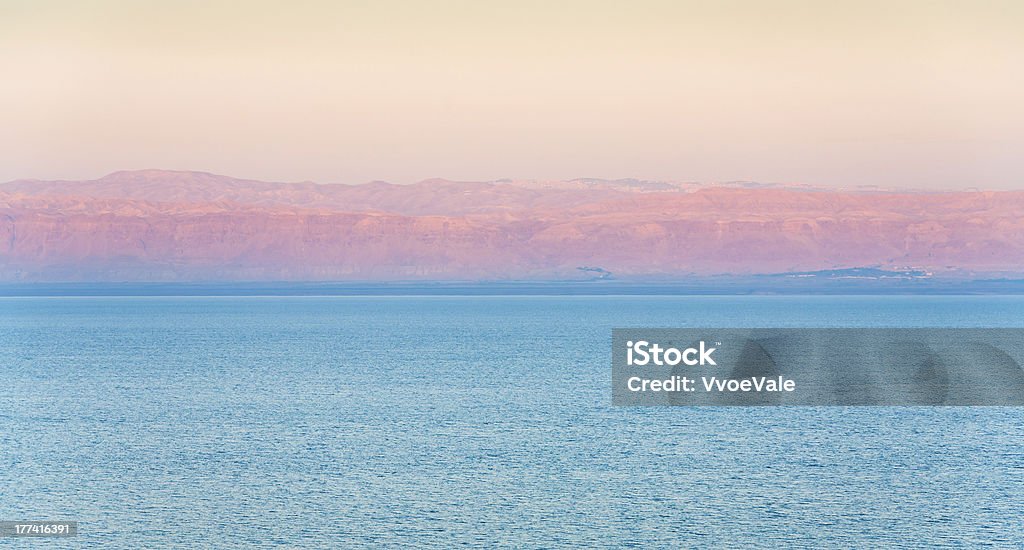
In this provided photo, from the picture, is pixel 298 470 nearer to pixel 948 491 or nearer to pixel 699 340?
pixel 948 491

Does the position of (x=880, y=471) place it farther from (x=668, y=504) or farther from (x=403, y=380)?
(x=403, y=380)

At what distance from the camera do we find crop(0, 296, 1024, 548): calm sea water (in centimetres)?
4291

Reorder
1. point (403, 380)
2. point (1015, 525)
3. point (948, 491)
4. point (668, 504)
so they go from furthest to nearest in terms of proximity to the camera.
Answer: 1. point (403, 380)
2. point (948, 491)
3. point (668, 504)
4. point (1015, 525)

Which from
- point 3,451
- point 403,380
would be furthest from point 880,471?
point 403,380

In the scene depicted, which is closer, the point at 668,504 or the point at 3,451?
the point at 668,504

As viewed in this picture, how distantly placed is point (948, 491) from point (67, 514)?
32.4 meters

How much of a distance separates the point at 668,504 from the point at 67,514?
2110 centimetres

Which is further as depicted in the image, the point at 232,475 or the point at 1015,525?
the point at 232,475

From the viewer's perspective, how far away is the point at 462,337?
164m

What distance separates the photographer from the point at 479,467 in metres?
54.0

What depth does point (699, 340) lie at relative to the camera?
15925 cm

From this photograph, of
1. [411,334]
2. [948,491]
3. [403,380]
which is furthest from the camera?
[411,334]

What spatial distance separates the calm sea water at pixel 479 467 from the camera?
4291 cm

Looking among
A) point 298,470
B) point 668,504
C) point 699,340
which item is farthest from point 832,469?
point 699,340
